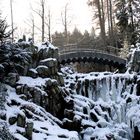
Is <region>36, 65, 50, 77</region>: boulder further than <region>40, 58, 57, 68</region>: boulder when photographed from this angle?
No

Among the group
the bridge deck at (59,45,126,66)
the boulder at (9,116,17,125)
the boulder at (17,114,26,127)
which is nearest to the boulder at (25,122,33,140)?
the boulder at (17,114,26,127)

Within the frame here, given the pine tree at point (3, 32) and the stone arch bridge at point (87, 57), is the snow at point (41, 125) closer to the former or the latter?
the pine tree at point (3, 32)

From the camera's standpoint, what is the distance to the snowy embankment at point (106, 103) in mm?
19219

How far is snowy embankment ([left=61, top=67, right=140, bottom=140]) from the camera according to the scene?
19.2m

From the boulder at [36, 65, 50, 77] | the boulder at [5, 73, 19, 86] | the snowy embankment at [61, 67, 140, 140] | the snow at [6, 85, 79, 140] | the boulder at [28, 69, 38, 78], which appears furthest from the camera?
the snowy embankment at [61, 67, 140, 140]

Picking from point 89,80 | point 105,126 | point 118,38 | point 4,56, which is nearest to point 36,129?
point 4,56

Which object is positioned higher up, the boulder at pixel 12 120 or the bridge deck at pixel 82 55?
the bridge deck at pixel 82 55

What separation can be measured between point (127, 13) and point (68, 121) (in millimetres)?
19876

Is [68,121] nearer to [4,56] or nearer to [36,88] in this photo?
[36,88]

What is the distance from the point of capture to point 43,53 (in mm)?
19656

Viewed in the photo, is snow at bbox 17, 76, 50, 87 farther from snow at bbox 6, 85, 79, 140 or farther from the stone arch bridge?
the stone arch bridge

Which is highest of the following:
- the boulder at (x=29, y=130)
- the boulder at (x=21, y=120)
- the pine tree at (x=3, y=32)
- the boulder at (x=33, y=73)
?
the pine tree at (x=3, y=32)

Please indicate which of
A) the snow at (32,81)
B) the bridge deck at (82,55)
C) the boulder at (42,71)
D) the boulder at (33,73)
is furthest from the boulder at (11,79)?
the bridge deck at (82,55)


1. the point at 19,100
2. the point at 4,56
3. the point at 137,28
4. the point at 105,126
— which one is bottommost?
the point at 105,126
